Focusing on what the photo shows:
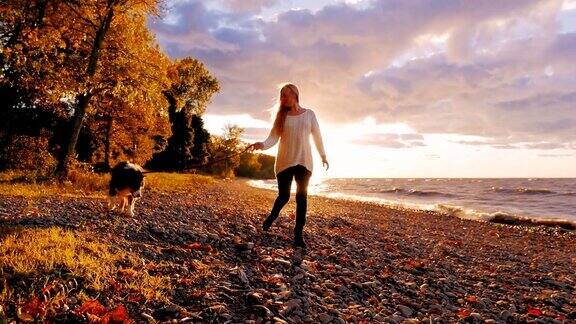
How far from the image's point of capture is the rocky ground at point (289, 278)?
5035 mm

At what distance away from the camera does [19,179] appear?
1692cm

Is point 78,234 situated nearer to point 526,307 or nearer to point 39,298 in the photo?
point 39,298

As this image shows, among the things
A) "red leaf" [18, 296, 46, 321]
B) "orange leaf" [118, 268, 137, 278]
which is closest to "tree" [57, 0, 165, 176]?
"orange leaf" [118, 268, 137, 278]

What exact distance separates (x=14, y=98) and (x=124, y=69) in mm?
9596

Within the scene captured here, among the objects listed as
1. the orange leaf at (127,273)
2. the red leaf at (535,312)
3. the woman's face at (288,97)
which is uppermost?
the woman's face at (288,97)

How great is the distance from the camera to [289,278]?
21.5 feet

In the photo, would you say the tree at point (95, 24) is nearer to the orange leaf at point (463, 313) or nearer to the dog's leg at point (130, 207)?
the dog's leg at point (130, 207)

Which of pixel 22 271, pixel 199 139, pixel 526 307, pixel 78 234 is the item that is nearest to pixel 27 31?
pixel 78 234

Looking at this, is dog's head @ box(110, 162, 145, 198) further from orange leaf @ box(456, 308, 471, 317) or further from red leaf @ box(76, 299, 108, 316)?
orange leaf @ box(456, 308, 471, 317)

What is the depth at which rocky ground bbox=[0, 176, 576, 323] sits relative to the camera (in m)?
5.04

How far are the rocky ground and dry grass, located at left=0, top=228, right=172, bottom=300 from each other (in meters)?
0.13

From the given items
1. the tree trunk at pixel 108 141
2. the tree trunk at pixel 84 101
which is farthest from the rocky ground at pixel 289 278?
the tree trunk at pixel 108 141

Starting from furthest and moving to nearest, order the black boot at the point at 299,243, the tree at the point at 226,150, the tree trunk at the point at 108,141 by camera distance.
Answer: the tree at the point at 226,150, the tree trunk at the point at 108,141, the black boot at the point at 299,243

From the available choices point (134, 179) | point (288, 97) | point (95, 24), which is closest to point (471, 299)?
point (288, 97)
